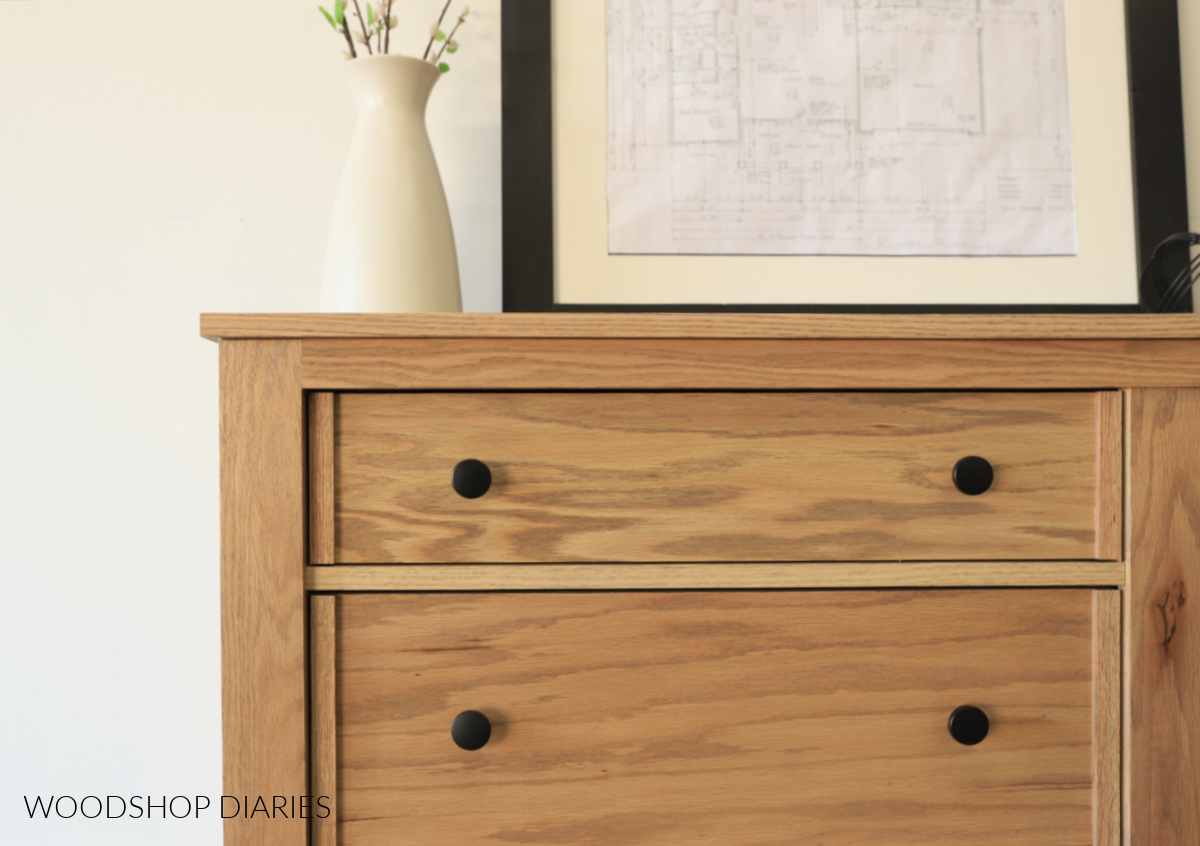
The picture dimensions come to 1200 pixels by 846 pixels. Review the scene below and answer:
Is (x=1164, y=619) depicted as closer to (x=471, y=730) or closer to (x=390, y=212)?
(x=471, y=730)

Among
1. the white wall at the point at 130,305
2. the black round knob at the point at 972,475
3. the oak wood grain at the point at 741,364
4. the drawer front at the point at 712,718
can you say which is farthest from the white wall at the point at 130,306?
the black round knob at the point at 972,475

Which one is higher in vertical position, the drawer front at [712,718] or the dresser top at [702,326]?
the dresser top at [702,326]

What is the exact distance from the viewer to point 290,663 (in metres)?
0.63

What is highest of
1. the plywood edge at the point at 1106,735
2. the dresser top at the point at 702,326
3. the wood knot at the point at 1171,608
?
the dresser top at the point at 702,326

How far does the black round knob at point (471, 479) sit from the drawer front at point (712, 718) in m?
0.09

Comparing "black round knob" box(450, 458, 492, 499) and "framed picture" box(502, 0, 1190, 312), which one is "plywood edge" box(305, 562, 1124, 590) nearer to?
"black round knob" box(450, 458, 492, 499)

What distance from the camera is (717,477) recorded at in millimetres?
663

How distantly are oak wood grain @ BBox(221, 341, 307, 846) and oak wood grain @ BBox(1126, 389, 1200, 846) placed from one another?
28.0 inches

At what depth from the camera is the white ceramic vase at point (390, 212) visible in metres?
0.79

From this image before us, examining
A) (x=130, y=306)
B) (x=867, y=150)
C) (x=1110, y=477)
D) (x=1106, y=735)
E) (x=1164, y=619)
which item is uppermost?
(x=867, y=150)

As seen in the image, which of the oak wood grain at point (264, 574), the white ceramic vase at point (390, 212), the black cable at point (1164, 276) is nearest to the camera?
the oak wood grain at point (264, 574)

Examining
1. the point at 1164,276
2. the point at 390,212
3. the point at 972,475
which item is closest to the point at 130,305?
the point at 390,212

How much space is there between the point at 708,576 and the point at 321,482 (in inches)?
13.4

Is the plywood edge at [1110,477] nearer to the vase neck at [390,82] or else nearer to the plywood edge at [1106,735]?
the plywood edge at [1106,735]
